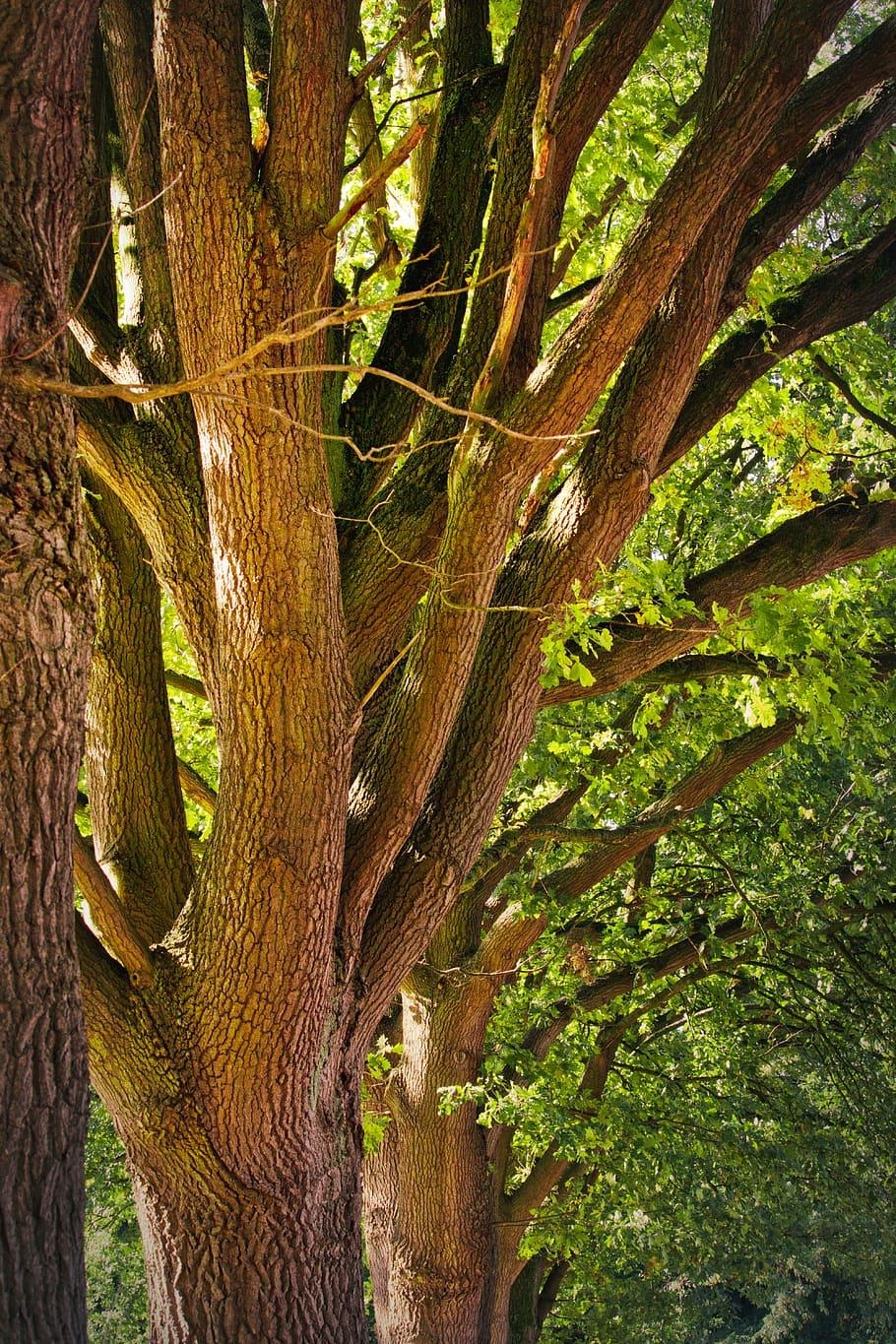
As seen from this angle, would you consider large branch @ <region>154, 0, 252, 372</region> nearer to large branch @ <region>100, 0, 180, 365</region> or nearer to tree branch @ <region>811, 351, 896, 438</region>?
large branch @ <region>100, 0, 180, 365</region>

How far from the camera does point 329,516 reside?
3994mm

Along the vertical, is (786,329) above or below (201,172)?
above

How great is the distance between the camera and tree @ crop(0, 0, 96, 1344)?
2.62 metres

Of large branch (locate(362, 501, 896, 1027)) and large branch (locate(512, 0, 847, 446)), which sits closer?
large branch (locate(512, 0, 847, 446))

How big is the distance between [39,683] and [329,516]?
1376 millimetres

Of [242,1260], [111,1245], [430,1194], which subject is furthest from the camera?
[111,1245]

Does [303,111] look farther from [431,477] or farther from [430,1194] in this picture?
[430,1194]

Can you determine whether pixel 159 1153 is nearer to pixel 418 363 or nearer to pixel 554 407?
pixel 554 407

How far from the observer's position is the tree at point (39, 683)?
103 inches

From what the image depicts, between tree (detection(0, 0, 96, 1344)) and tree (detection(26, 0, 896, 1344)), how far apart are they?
1.83ft

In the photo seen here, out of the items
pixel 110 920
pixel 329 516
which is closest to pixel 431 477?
pixel 329 516

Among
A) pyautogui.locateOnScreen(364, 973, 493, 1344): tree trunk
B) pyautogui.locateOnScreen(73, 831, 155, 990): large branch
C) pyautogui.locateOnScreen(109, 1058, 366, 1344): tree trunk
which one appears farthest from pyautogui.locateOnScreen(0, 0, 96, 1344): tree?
pyautogui.locateOnScreen(364, 973, 493, 1344): tree trunk

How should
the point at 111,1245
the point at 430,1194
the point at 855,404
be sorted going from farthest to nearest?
1. the point at 111,1245
2. the point at 430,1194
3. the point at 855,404

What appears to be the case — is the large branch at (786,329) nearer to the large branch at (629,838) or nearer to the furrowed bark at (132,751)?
the furrowed bark at (132,751)
